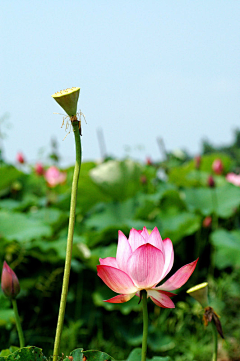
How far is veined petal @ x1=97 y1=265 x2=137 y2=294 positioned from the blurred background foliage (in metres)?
0.99

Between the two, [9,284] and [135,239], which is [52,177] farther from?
[135,239]

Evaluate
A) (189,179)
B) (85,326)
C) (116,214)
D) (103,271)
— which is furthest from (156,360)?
(189,179)

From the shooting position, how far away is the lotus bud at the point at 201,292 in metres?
0.45

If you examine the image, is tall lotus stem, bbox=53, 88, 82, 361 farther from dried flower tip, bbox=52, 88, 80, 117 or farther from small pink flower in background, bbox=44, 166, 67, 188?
small pink flower in background, bbox=44, 166, 67, 188

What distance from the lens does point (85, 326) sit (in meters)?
1.79

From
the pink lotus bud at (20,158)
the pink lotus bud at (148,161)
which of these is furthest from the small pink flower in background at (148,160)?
the pink lotus bud at (20,158)

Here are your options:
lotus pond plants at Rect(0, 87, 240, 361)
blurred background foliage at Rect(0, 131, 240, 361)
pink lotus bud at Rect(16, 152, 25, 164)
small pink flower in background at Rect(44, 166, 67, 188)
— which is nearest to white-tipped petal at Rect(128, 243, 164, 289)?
lotus pond plants at Rect(0, 87, 240, 361)

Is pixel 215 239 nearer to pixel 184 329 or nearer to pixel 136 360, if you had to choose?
pixel 184 329

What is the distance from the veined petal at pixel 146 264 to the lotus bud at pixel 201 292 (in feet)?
0.28

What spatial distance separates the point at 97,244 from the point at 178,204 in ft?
2.20

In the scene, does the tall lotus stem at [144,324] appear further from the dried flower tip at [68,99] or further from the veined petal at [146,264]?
the dried flower tip at [68,99]

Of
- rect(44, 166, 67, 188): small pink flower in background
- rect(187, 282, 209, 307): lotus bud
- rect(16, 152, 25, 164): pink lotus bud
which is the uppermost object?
rect(187, 282, 209, 307): lotus bud

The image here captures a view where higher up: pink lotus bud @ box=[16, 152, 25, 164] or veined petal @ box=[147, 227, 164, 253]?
veined petal @ box=[147, 227, 164, 253]

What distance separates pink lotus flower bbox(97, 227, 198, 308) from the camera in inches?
14.7
